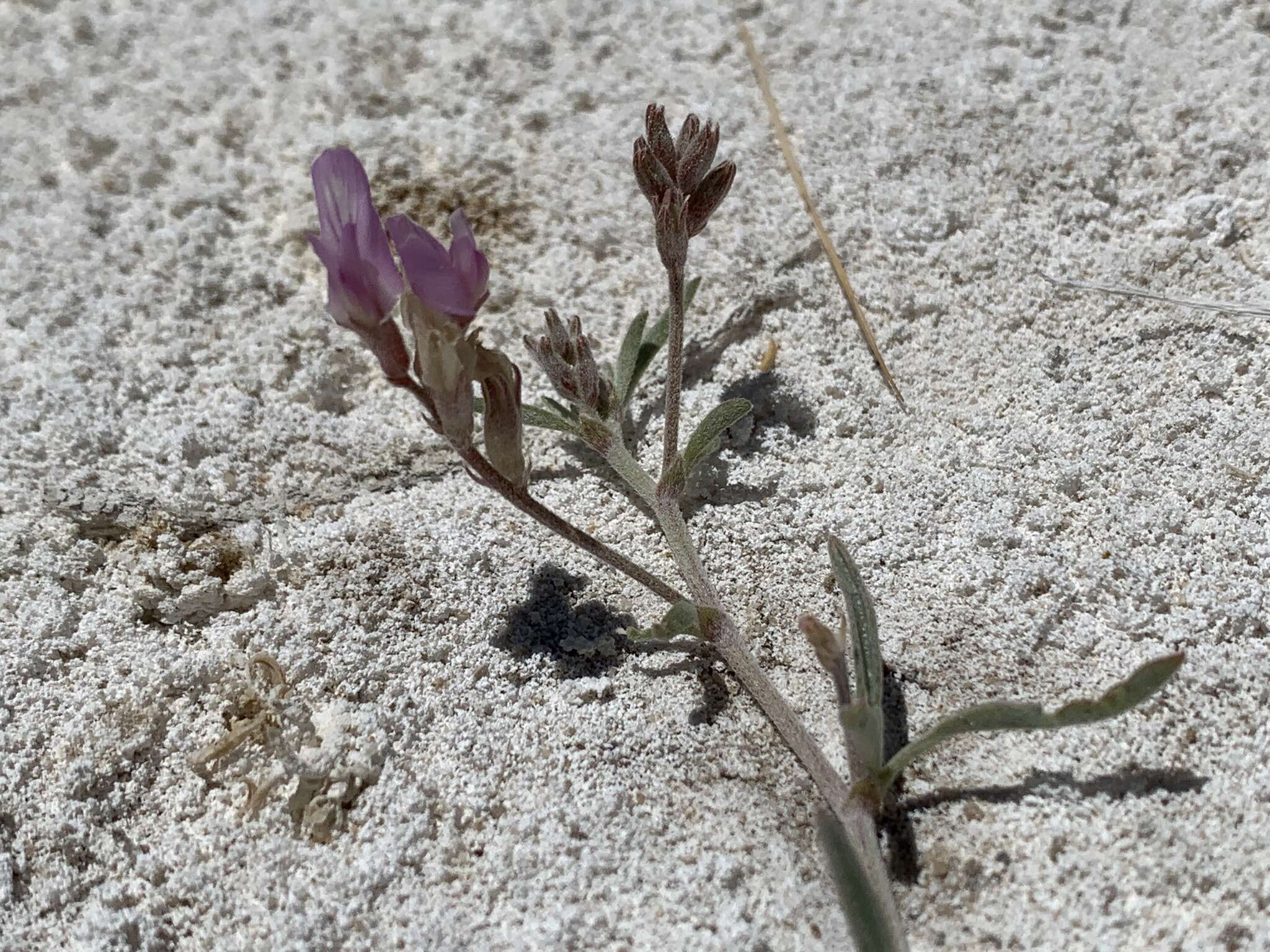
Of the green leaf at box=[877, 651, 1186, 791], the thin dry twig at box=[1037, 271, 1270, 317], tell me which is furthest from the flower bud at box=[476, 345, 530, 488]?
the thin dry twig at box=[1037, 271, 1270, 317]

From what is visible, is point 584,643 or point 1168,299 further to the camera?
point 1168,299

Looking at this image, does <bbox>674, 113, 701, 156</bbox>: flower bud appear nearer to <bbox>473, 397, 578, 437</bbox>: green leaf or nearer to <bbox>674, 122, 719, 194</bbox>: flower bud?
<bbox>674, 122, 719, 194</bbox>: flower bud

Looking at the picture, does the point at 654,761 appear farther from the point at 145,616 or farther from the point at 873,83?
the point at 873,83

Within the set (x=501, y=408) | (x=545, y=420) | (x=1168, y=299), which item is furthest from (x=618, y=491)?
(x=1168, y=299)

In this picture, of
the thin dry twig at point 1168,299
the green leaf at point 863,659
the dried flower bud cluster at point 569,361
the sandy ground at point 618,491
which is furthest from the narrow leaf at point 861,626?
the thin dry twig at point 1168,299

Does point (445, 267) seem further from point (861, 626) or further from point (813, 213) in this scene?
point (813, 213)

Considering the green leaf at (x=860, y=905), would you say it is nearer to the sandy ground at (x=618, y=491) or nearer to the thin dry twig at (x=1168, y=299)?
the sandy ground at (x=618, y=491)

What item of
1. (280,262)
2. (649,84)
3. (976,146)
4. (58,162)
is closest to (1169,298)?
(976,146)
